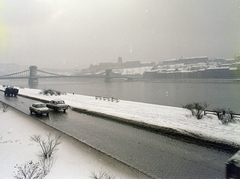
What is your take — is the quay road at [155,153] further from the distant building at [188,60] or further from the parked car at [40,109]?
the distant building at [188,60]

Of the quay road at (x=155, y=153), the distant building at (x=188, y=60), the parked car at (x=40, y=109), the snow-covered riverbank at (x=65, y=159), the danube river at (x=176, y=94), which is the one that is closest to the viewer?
the snow-covered riverbank at (x=65, y=159)

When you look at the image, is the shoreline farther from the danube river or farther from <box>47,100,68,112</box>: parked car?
the danube river

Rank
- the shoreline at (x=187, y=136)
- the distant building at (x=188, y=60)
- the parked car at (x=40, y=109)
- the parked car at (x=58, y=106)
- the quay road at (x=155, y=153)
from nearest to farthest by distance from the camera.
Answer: the quay road at (x=155, y=153) → the shoreline at (x=187, y=136) → the parked car at (x=40, y=109) → the parked car at (x=58, y=106) → the distant building at (x=188, y=60)

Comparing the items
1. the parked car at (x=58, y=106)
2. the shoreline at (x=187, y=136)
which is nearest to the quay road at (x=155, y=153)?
the shoreline at (x=187, y=136)

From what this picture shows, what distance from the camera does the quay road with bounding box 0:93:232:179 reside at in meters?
4.60

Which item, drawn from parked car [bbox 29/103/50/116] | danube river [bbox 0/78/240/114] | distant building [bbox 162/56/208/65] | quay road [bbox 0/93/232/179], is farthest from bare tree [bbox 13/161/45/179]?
distant building [bbox 162/56/208/65]

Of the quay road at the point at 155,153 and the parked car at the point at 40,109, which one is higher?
the parked car at the point at 40,109

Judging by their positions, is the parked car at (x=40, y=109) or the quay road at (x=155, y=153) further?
the parked car at (x=40, y=109)

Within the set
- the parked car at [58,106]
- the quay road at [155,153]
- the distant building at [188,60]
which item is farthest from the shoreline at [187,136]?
the distant building at [188,60]

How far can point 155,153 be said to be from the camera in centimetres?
565

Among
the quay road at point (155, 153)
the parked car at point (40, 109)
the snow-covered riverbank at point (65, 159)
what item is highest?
the parked car at point (40, 109)

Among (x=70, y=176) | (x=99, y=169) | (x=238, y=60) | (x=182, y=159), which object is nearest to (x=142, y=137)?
(x=182, y=159)

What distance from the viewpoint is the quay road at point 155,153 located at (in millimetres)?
4602

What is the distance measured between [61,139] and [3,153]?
6.00 feet
